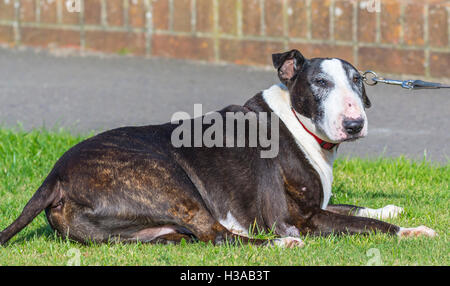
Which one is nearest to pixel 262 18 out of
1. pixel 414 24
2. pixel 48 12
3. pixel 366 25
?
pixel 366 25

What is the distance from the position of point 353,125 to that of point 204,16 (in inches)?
210

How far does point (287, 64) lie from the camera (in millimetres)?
5469

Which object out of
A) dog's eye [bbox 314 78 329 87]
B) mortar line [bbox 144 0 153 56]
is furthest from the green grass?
mortar line [bbox 144 0 153 56]

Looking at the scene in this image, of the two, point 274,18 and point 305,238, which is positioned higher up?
point 274,18

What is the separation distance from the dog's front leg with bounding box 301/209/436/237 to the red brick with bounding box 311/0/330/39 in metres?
4.68

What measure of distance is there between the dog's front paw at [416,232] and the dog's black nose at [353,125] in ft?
2.21

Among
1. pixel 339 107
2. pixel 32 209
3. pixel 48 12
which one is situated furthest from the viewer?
pixel 48 12

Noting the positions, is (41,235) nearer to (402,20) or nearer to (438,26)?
(402,20)

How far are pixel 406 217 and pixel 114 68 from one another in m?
5.26

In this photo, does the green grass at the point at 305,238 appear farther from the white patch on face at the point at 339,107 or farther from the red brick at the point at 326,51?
the red brick at the point at 326,51

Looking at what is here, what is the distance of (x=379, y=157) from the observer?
23.6ft

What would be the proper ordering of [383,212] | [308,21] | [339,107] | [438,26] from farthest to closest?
1. [308,21]
2. [438,26]
3. [383,212]
4. [339,107]

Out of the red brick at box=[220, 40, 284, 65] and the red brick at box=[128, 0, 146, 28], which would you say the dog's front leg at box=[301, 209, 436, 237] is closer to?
the red brick at box=[220, 40, 284, 65]

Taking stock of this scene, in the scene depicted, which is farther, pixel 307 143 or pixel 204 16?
pixel 204 16
